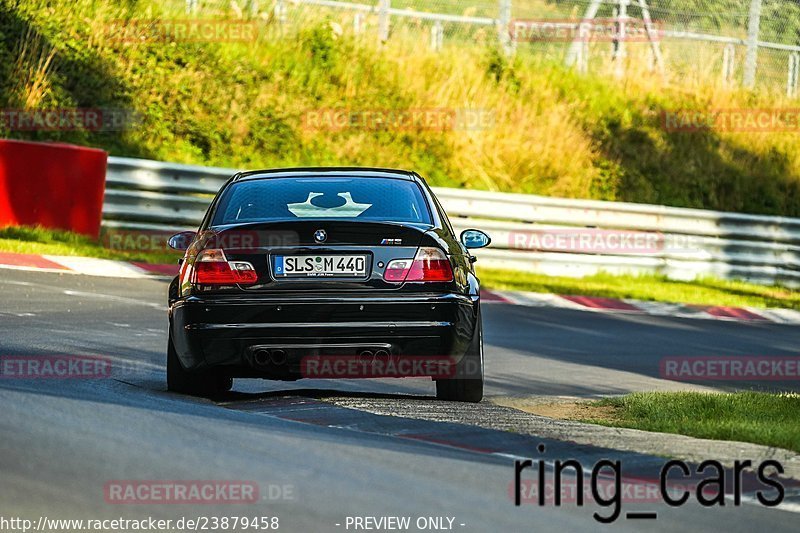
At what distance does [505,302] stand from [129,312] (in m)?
5.73

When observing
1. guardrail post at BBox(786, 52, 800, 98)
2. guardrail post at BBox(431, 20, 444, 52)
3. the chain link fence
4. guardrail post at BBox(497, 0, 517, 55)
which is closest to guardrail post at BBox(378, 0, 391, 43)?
the chain link fence

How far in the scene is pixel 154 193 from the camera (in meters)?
21.2

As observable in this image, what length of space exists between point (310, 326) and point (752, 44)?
2391 cm

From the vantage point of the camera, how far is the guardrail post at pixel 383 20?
29.4 metres

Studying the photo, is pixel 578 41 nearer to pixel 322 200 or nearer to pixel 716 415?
pixel 716 415

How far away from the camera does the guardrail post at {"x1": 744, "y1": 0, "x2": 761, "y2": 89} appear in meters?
30.5

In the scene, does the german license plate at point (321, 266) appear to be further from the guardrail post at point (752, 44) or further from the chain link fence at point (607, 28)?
the guardrail post at point (752, 44)

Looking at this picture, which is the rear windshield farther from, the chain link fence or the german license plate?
the chain link fence

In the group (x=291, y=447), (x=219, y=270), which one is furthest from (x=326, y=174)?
(x=291, y=447)

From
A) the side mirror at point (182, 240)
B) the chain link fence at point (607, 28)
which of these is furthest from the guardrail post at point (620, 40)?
the side mirror at point (182, 240)

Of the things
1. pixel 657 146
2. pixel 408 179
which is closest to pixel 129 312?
pixel 408 179

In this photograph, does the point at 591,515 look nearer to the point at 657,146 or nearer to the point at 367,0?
the point at 657,146

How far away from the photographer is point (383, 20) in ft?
97.7

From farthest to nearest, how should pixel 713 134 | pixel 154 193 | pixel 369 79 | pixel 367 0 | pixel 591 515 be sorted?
pixel 367 0, pixel 713 134, pixel 369 79, pixel 154 193, pixel 591 515
